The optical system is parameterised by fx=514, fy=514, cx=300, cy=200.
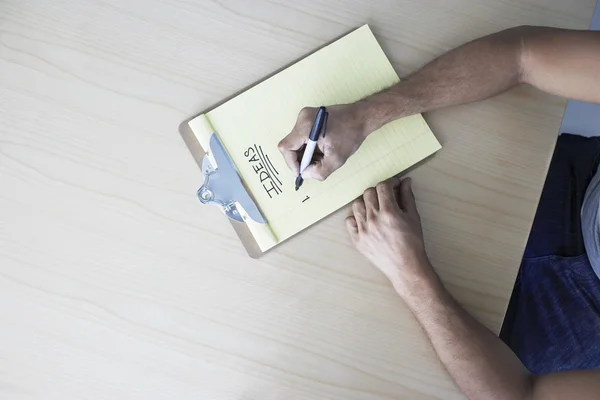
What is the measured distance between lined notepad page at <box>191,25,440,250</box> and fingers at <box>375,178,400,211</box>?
2cm

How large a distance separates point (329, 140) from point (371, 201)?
4.4 inches

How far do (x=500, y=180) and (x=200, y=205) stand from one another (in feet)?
1.46

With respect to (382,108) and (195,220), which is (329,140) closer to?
(382,108)

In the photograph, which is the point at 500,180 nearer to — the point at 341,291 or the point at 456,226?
the point at 456,226

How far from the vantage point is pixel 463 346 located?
0.72 meters

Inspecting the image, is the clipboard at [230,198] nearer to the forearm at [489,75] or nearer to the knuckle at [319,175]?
the knuckle at [319,175]

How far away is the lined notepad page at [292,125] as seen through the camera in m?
0.76

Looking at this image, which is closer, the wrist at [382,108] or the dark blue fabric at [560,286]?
the wrist at [382,108]

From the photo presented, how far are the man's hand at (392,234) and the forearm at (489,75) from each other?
0.11 metres

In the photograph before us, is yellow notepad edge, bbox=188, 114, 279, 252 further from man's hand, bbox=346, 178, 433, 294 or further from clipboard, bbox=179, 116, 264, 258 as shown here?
man's hand, bbox=346, 178, 433, 294

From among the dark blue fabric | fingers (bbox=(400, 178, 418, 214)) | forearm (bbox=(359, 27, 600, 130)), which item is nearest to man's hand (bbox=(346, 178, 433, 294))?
fingers (bbox=(400, 178, 418, 214))

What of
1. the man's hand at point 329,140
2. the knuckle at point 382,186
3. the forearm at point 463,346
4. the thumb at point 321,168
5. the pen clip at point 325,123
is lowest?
the forearm at point 463,346

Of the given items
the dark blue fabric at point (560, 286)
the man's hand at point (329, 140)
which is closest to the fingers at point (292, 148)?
the man's hand at point (329, 140)

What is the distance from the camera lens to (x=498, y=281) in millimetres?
746
